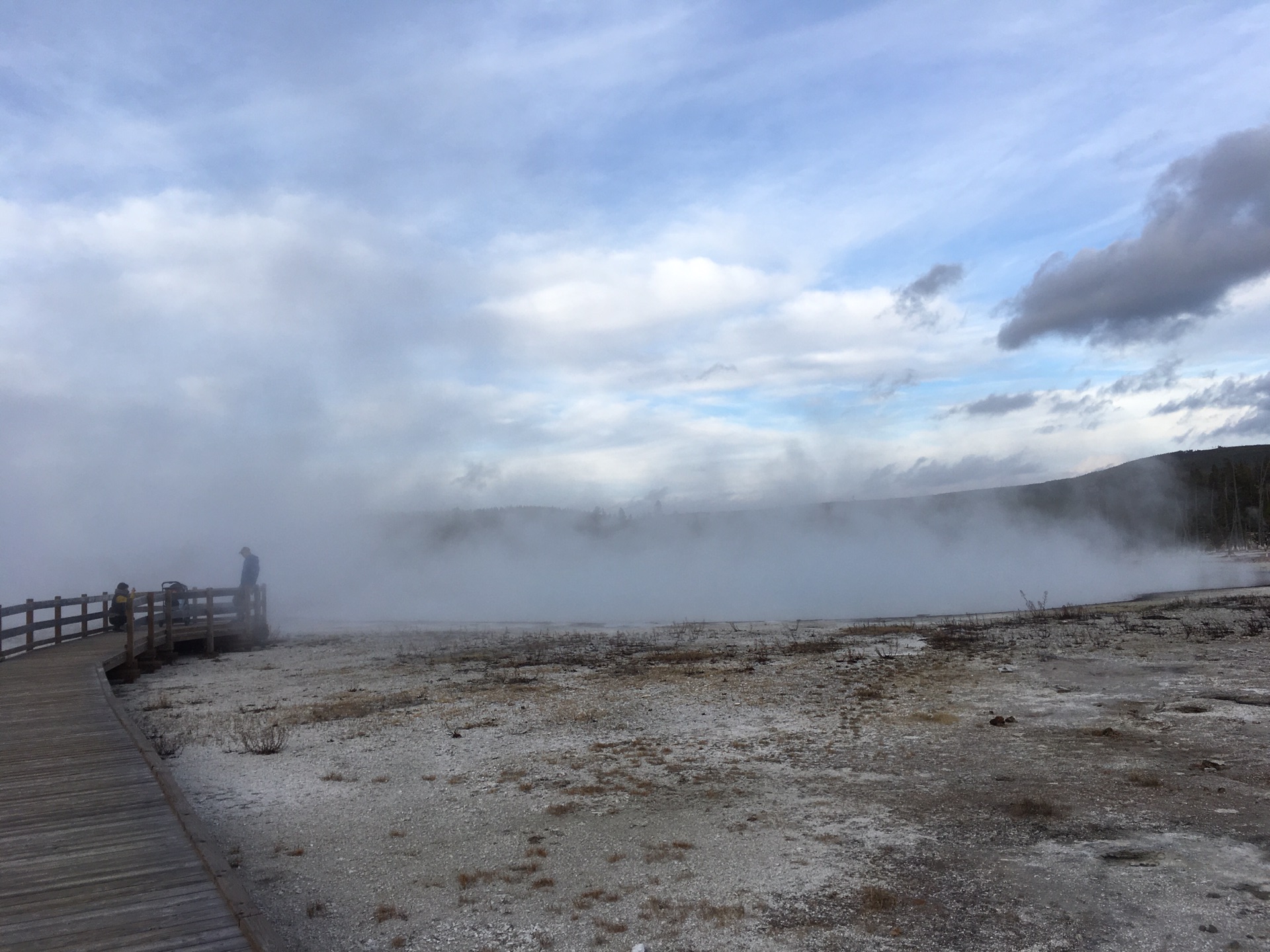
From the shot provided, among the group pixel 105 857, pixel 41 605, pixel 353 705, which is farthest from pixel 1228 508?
pixel 105 857

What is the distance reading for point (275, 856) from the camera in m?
6.86

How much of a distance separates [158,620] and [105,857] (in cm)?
1869

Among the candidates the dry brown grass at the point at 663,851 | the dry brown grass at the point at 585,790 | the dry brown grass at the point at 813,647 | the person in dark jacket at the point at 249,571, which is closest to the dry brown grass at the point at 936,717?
the dry brown grass at the point at 585,790

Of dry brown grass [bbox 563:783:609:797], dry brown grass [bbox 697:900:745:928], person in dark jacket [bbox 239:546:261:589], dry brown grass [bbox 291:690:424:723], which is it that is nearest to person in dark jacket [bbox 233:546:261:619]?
person in dark jacket [bbox 239:546:261:589]

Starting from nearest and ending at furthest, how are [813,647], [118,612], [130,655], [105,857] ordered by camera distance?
[105,857] < [130,655] < [813,647] < [118,612]

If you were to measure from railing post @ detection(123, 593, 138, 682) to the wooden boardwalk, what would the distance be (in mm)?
7577

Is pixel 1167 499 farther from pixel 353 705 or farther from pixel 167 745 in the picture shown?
pixel 167 745

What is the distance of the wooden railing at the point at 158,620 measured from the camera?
55.6ft

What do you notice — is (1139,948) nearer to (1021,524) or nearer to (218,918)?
(218,918)

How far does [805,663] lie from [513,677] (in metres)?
5.77

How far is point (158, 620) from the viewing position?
71.7 feet

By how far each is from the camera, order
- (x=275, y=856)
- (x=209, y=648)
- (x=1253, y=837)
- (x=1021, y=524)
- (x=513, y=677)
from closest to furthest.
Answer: (x=1253, y=837)
(x=275, y=856)
(x=513, y=677)
(x=209, y=648)
(x=1021, y=524)

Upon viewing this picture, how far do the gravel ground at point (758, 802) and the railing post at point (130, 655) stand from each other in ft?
4.39

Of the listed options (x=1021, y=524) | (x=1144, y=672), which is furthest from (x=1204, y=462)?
(x=1144, y=672)
